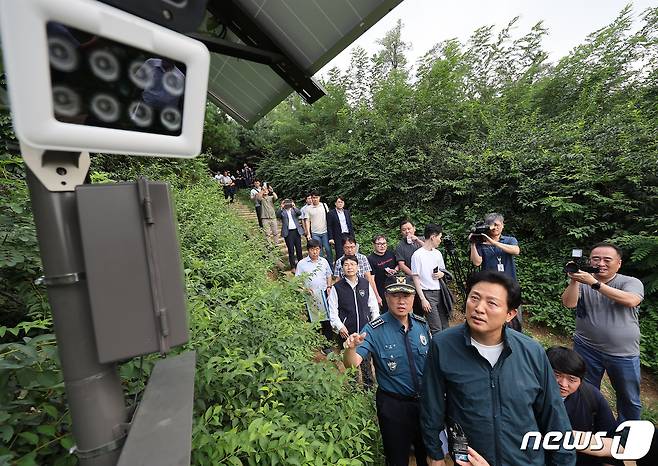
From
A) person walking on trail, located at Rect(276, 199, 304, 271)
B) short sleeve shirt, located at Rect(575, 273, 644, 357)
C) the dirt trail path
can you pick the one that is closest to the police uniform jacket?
the dirt trail path

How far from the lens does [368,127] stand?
11391 mm

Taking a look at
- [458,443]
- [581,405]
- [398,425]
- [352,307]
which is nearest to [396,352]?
[398,425]

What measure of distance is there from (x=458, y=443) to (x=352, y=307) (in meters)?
1.90

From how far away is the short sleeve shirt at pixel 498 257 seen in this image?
381 cm

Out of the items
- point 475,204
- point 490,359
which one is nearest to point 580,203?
point 475,204

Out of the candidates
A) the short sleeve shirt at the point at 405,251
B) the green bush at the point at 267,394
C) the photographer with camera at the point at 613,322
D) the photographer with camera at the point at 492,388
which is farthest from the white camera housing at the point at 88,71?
the short sleeve shirt at the point at 405,251

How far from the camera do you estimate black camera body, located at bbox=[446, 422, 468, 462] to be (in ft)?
5.97

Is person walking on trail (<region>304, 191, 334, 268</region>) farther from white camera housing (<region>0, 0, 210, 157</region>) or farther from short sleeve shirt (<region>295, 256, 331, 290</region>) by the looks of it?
white camera housing (<region>0, 0, 210, 157</region>)

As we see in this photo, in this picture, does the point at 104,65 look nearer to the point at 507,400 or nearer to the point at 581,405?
the point at 507,400

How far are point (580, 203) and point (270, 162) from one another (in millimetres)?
15611

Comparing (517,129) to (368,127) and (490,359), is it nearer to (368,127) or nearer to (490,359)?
(368,127)

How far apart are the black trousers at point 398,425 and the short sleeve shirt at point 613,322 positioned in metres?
2.10

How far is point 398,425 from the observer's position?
2330 millimetres

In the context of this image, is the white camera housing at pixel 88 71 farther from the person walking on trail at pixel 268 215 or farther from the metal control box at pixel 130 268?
the person walking on trail at pixel 268 215
